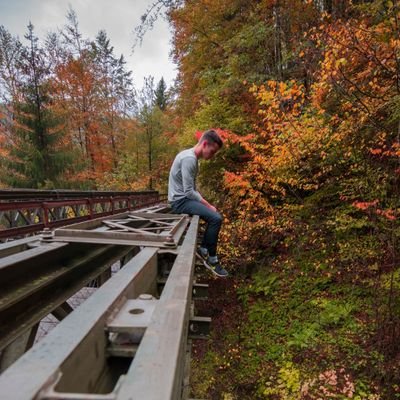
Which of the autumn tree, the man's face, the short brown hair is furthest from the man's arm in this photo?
the autumn tree

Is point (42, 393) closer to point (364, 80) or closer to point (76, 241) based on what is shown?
point (76, 241)

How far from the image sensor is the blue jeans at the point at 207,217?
4.12 meters

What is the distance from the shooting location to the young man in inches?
156

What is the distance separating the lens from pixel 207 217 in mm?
4246

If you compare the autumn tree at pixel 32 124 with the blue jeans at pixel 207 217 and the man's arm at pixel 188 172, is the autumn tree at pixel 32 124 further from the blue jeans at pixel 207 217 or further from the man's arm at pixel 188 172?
the man's arm at pixel 188 172

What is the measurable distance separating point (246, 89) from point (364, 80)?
4.81m

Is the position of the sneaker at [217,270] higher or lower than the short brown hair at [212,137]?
lower

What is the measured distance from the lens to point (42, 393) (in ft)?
1.96

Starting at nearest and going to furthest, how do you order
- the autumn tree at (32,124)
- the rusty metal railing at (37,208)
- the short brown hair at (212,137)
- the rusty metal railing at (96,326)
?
1. the rusty metal railing at (96,326)
2. the short brown hair at (212,137)
3. the rusty metal railing at (37,208)
4. the autumn tree at (32,124)

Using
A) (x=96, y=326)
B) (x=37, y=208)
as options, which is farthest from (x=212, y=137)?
(x=37, y=208)

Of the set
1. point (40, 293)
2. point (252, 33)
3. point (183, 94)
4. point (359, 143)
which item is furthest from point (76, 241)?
point (183, 94)

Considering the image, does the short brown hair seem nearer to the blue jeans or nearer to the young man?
the young man

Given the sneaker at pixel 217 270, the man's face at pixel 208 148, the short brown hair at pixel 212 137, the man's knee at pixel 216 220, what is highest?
the short brown hair at pixel 212 137

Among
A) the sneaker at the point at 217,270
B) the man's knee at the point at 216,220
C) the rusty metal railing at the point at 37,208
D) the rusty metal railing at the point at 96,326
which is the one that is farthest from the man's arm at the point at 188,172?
the rusty metal railing at the point at 37,208
